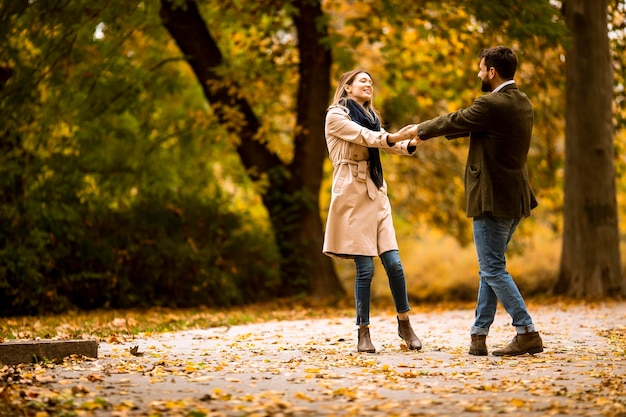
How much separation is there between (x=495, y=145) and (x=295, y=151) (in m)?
9.80

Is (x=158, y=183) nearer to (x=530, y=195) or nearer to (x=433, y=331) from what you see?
(x=433, y=331)

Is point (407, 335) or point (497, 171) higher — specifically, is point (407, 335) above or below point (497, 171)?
below

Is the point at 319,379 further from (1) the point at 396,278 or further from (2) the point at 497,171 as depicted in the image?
(2) the point at 497,171

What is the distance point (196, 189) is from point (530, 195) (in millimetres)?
9987

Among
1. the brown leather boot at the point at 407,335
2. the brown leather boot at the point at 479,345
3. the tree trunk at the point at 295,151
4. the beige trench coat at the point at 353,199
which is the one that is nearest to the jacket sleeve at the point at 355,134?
the beige trench coat at the point at 353,199

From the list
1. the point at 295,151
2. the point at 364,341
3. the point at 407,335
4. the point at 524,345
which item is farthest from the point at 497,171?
the point at 295,151

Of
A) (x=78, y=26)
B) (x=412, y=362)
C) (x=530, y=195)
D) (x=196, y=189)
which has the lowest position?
(x=412, y=362)

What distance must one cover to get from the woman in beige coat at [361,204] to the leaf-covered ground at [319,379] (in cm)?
46

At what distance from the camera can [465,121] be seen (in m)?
6.93

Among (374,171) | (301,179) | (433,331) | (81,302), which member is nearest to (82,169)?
(81,302)

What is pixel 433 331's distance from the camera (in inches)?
384

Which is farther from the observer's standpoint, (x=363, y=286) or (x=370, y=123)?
(x=370, y=123)

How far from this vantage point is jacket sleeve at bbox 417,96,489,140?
22.7 ft

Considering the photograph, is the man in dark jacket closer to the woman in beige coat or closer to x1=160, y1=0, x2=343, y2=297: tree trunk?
the woman in beige coat
